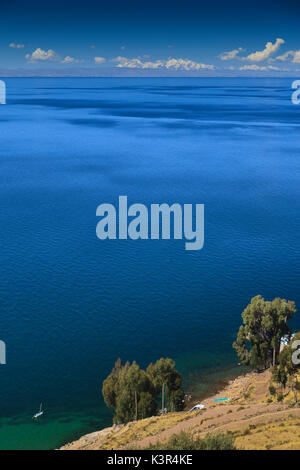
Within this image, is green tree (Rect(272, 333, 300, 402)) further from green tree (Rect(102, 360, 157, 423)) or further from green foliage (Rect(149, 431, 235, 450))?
green foliage (Rect(149, 431, 235, 450))

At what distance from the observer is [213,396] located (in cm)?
4625

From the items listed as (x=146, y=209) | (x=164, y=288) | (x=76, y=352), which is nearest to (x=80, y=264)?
(x=164, y=288)

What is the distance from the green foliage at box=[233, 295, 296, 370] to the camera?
48972 mm

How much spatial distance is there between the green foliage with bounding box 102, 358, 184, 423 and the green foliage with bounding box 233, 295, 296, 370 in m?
10.3

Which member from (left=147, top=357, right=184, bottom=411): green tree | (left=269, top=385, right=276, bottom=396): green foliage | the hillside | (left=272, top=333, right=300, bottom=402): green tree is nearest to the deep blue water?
(left=147, top=357, right=184, bottom=411): green tree

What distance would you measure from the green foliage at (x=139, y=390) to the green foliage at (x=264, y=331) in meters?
10.3

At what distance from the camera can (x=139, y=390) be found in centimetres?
4112

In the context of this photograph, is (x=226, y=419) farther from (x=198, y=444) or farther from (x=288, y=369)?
(x=198, y=444)

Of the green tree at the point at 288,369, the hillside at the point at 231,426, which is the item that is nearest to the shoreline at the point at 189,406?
the hillside at the point at 231,426

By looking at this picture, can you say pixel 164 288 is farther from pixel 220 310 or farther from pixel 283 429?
pixel 283 429

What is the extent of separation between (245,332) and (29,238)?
48.4m

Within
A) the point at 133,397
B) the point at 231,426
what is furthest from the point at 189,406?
the point at 231,426

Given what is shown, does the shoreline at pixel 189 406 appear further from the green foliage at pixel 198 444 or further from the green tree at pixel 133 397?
the green foliage at pixel 198 444

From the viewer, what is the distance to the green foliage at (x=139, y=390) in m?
40.9
